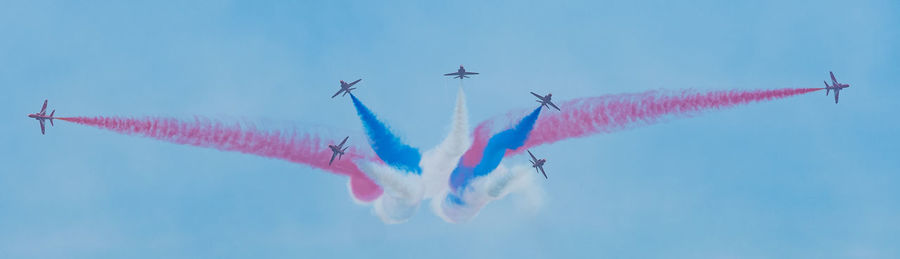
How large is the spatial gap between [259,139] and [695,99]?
30.2m

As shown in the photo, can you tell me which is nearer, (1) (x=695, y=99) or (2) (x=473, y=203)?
(1) (x=695, y=99)

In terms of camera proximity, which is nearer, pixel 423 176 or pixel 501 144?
pixel 501 144

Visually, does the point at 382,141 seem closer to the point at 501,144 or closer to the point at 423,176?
the point at 423,176

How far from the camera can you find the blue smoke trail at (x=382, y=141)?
56594mm

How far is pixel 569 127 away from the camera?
2302 inches

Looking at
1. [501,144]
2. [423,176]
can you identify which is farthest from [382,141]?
[501,144]

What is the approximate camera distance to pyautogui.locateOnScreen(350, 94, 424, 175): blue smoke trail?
56594mm

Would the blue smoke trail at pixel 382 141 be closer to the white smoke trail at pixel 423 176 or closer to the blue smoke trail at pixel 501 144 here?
the white smoke trail at pixel 423 176

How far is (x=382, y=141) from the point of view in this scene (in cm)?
5672

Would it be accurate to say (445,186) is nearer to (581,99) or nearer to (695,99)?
(581,99)

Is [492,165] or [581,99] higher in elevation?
[581,99]

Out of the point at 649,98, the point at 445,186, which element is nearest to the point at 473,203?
the point at 445,186

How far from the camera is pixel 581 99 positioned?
191 ft

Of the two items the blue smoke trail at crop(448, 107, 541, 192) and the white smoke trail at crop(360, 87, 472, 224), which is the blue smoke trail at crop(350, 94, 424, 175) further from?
the blue smoke trail at crop(448, 107, 541, 192)
